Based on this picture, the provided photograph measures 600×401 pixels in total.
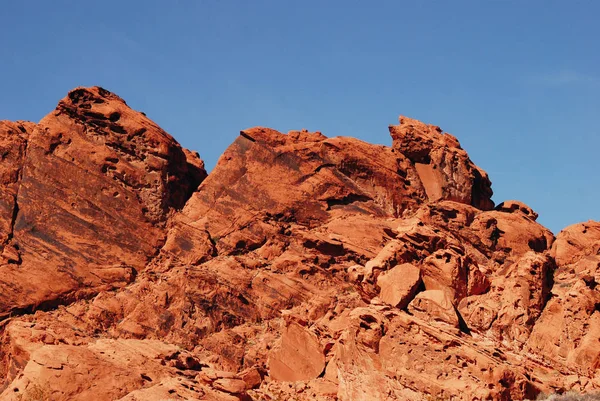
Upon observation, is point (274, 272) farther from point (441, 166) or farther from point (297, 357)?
point (441, 166)

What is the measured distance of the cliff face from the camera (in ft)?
194

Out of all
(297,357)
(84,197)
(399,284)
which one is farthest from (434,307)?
(84,197)

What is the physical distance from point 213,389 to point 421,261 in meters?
15.7

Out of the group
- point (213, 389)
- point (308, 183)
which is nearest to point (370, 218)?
point (308, 183)

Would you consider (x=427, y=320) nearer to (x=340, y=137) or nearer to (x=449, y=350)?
(x=449, y=350)

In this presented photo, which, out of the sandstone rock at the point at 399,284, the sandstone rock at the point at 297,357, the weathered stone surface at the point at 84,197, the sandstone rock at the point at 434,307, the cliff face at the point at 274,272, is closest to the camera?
the cliff face at the point at 274,272

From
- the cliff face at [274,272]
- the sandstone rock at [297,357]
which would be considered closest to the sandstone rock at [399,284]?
the cliff face at [274,272]

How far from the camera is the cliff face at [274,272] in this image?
194 ft

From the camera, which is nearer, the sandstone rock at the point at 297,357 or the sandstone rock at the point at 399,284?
the sandstone rock at the point at 399,284

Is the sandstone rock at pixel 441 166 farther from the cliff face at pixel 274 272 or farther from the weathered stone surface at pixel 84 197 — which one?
the weathered stone surface at pixel 84 197

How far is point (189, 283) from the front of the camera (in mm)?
72625

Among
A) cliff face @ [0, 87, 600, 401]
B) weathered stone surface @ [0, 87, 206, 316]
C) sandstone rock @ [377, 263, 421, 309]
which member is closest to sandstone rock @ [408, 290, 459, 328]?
cliff face @ [0, 87, 600, 401]

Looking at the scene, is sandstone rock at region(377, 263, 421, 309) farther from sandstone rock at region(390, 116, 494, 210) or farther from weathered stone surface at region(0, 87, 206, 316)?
sandstone rock at region(390, 116, 494, 210)

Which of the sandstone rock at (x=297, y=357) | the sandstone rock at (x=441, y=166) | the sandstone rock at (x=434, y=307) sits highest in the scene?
the sandstone rock at (x=441, y=166)
